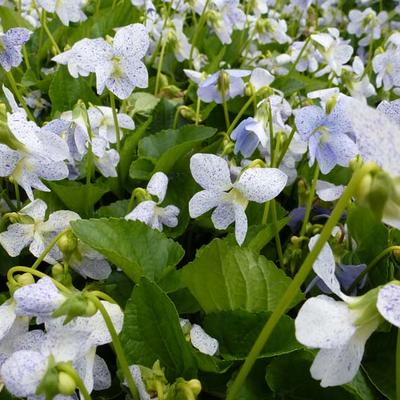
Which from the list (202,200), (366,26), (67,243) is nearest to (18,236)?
(67,243)

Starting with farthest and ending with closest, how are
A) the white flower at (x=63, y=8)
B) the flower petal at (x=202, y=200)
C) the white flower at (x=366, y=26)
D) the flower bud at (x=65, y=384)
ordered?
the white flower at (x=366, y=26), the white flower at (x=63, y=8), the flower petal at (x=202, y=200), the flower bud at (x=65, y=384)

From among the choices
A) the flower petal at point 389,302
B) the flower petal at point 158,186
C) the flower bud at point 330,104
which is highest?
the flower petal at point 389,302

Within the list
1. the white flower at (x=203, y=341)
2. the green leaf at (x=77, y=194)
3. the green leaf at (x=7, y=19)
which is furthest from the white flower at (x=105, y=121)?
the green leaf at (x=7, y=19)

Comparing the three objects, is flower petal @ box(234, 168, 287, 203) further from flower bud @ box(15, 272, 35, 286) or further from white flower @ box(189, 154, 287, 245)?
flower bud @ box(15, 272, 35, 286)

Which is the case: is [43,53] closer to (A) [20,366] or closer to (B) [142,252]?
(B) [142,252]

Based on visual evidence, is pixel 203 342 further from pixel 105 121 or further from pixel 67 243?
pixel 105 121

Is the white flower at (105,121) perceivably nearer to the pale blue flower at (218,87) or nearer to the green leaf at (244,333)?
the pale blue flower at (218,87)
